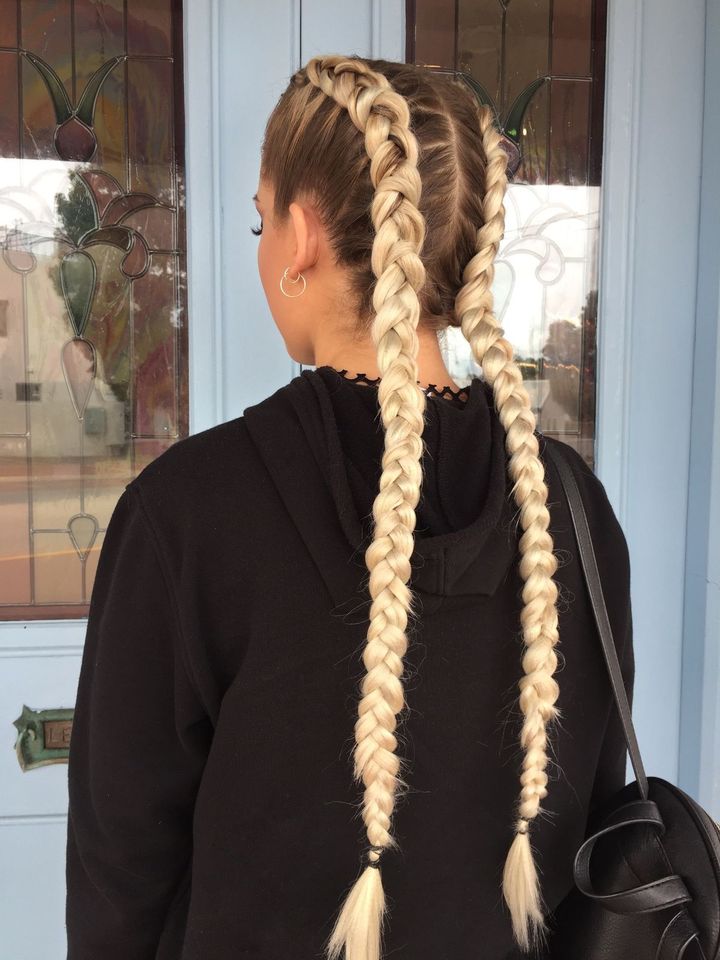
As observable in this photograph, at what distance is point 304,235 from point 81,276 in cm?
89

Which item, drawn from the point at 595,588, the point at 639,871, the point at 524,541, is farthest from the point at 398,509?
the point at 639,871

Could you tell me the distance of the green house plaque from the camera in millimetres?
1543

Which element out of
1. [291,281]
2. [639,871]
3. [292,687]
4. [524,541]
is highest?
[291,281]

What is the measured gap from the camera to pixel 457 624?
2.38 ft

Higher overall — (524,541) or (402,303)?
(402,303)

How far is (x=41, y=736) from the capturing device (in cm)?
154

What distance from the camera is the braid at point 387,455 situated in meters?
0.67

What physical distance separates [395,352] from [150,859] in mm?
575

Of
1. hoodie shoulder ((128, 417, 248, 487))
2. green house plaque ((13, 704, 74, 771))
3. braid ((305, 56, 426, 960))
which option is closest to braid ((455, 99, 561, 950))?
braid ((305, 56, 426, 960))

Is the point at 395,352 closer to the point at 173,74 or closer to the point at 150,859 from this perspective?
the point at 150,859

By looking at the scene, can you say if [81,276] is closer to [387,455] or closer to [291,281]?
[291,281]

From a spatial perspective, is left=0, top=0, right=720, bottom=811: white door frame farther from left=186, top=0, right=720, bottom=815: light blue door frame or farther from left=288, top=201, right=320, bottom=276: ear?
left=288, top=201, right=320, bottom=276: ear

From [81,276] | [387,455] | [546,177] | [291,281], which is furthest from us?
[546,177]

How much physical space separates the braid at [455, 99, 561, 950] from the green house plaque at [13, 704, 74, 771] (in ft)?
3.51
